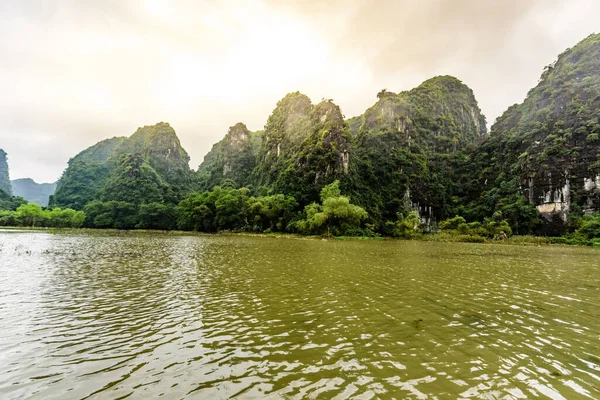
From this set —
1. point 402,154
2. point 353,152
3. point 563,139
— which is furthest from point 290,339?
point 402,154

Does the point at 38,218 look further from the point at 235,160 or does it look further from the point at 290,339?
the point at 290,339

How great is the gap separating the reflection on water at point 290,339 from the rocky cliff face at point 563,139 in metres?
112

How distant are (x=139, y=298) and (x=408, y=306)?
462 inches

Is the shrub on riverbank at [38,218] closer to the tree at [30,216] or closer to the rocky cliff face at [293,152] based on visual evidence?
the tree at [30,216]

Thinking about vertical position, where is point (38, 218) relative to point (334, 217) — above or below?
below

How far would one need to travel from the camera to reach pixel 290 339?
8.65m

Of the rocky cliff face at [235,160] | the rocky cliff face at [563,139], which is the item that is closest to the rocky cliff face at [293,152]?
the rocky cliff face at [235,160]

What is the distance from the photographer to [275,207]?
95.7m

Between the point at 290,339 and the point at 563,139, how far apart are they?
5463 inches

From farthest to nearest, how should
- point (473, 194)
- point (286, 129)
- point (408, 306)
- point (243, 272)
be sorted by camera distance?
point (286, 129) → point (473, 194) → point (243, 272) → point (408, 306)

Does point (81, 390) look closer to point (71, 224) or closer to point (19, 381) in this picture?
point (19, 381)

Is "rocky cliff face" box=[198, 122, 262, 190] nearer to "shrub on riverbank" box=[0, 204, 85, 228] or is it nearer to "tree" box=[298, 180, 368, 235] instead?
"shrub on riverbank" box=[0, 204, 85, 228]

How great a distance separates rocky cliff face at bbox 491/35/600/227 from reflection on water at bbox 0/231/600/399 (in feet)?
367

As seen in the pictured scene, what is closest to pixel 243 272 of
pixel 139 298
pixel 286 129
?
pixel 139 298
